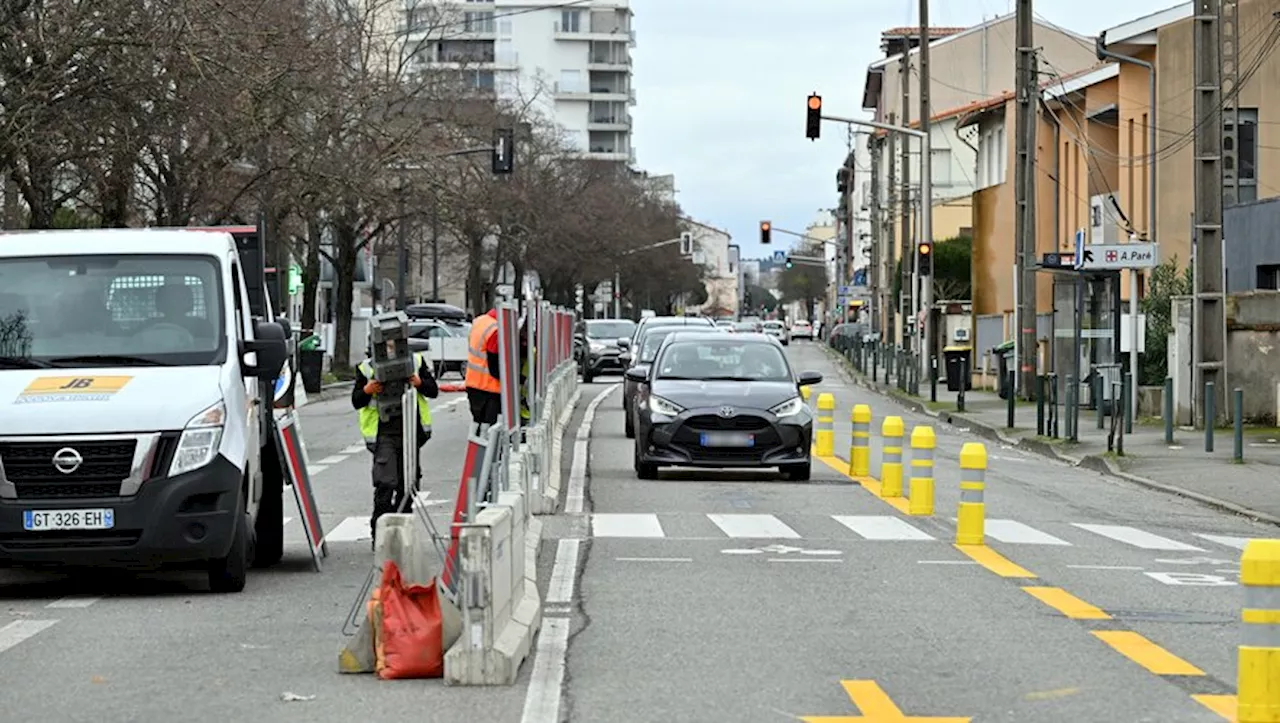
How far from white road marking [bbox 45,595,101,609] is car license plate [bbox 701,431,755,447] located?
10032 mm

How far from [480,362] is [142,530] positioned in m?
8.82

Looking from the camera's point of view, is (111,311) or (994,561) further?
(994,561)

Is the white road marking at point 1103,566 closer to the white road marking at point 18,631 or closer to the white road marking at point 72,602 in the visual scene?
the white road marking at point 72,602

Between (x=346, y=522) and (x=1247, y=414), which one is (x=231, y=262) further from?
(x=1247, y=414)

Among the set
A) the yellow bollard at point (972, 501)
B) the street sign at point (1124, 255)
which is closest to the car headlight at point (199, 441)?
the yellow bollard at point (972, 501)

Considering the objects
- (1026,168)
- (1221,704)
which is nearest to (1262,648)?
(1221,704)

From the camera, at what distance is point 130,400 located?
491 inches

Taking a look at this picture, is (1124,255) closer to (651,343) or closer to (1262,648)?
(651,343)

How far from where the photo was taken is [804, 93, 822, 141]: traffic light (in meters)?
39.1

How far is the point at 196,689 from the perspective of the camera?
948 cm

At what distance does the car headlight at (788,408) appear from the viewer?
72.5 feet

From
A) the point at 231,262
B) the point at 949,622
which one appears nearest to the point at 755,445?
A: the point at 231,262

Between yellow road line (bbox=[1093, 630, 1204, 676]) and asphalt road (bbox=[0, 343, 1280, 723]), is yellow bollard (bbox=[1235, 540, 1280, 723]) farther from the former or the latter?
Answer: yellow road line (bbox=[1093, 630, 1204, 676])

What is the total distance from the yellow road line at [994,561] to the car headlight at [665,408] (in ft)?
21.3
